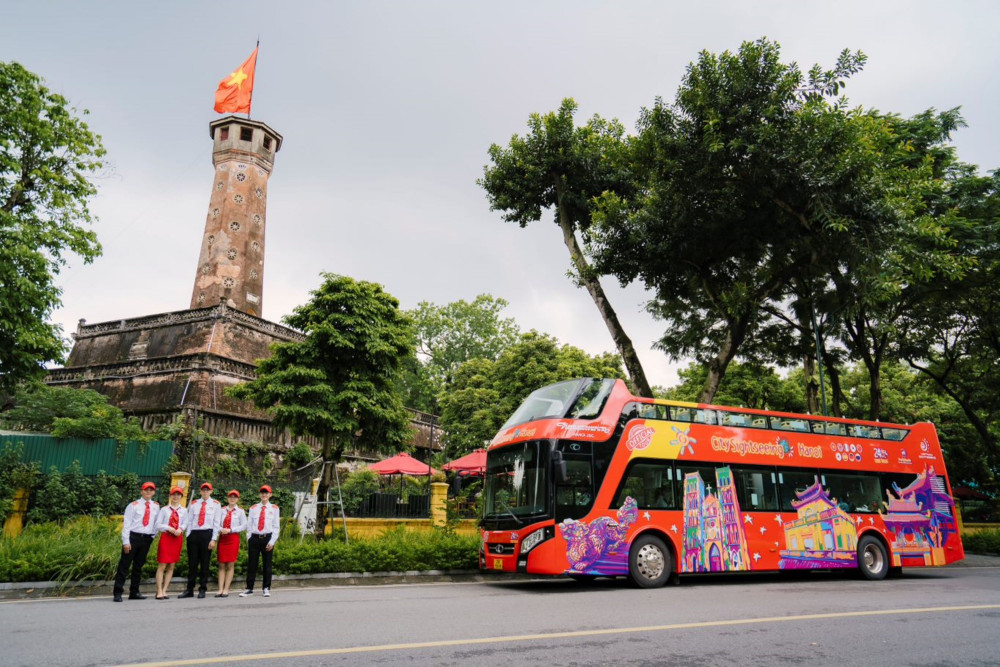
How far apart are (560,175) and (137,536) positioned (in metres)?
15.2

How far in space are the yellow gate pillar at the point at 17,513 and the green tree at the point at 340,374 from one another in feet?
16.3

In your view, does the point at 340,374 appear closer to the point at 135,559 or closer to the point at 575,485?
the point at 135,559

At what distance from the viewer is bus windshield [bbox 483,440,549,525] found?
35.8ft

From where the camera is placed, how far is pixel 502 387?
3338 centimetres

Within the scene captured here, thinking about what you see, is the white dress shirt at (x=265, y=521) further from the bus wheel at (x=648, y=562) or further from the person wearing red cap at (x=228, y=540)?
the bus wheel at (x=648, y=562)

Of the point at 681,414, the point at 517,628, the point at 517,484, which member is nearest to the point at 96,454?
the point at 517,484

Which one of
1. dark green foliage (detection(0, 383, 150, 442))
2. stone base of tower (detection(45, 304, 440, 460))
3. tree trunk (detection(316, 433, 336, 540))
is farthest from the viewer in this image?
stone base of tower (detection(45, 304, 440, 460))

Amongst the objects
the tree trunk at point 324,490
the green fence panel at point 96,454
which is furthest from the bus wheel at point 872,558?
the green fence panel at point 96,454

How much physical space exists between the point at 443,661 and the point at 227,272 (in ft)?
120

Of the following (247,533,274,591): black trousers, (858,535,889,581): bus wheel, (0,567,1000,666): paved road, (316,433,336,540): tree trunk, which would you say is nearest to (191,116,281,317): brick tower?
(316,433,336,540): tree trunk

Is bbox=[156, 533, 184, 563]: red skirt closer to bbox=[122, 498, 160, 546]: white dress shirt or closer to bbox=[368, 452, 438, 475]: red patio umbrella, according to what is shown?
bbox=[122, 498, 160, 546]: white dress shirt

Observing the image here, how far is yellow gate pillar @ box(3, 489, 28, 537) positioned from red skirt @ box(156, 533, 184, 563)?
22.2ft

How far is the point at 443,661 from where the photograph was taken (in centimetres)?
491

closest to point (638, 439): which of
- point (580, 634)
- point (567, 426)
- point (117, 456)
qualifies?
point (567, 426)
